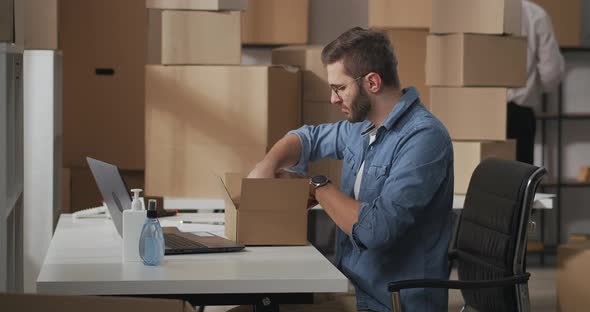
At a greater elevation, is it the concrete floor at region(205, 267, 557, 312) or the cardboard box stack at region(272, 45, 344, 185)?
the cardboard box stack at region(272, 45, 344, 185)

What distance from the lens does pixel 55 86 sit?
3.78 m

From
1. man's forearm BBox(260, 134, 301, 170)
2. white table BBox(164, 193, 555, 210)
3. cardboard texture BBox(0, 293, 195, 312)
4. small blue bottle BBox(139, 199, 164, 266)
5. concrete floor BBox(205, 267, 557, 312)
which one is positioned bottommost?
concrete floor BBox(205, 267, 557, 312)

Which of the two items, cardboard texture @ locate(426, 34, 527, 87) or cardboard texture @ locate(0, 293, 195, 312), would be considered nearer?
cardboard texture @ locate(0, 293, 195, 312)

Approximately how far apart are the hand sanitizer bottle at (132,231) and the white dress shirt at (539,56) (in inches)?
152

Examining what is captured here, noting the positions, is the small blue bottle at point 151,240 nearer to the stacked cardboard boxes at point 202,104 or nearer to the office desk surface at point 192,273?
the office desk surface at point 192,273

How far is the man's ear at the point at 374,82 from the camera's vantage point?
8.88 ft

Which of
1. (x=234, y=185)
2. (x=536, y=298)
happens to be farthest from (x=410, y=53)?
(x=234, y=185)

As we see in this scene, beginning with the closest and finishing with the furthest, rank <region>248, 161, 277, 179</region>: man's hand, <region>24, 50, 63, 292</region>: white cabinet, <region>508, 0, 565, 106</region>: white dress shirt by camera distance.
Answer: <region>248, 161, 277, 179</region>: man's hand
<region>24, 50, 63, 292</region>: white cabinet
<region>508, 0, 565, 106</region>: white dress shirt

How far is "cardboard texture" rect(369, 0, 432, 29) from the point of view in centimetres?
Answer: 463

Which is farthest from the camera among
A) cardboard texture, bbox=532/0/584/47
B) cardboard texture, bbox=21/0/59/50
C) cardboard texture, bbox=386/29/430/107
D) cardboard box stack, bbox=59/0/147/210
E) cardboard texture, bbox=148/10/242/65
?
cardboard texture, bbox=532/0/584/47

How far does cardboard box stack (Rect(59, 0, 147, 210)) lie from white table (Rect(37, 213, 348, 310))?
2.79 m

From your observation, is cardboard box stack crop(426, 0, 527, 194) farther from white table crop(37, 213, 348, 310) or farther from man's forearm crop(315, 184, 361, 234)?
white table crop(37, 213, 348, 310)

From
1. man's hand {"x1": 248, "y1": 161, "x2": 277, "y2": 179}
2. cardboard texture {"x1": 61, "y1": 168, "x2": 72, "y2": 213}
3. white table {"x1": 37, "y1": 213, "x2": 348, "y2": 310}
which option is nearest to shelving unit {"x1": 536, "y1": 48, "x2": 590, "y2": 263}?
cardboard texture {"x1": 61, "y1": 168, "x2": 72, "y2": 213}

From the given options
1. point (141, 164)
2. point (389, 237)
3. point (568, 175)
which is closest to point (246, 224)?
point (389, 237)
